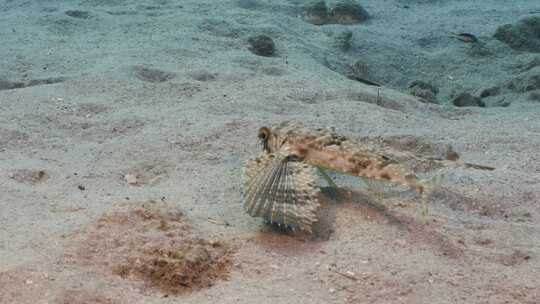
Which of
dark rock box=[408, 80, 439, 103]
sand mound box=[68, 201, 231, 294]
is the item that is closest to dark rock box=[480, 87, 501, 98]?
dark rock box=[408, 80, 439, 103]

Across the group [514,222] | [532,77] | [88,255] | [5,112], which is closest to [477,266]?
[514,222]

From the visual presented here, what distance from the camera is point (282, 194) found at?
330cm

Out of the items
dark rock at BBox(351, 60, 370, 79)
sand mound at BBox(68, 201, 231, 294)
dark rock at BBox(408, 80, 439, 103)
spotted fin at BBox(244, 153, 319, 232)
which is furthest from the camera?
dark rock at BBox(351, 60, 370, 79)

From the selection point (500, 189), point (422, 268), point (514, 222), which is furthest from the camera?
point (500, 189)

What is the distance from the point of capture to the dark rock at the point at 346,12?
10.7 metres

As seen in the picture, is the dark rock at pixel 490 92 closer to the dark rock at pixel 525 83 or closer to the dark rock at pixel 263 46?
the dark rock at pixel 525 83

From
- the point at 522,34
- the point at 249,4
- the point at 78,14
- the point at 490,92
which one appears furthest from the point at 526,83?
the point at 78,14

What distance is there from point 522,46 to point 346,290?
26.4ft

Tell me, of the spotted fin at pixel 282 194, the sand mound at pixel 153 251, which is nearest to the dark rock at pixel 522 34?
the spotted fin at pixel 282 194

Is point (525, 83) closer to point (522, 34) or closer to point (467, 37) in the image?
point (467, 37)

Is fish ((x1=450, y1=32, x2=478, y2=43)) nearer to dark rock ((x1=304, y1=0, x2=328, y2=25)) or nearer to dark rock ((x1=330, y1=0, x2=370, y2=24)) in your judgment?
dark rock ((x1=330, y1=0, x2=370, y2=24))

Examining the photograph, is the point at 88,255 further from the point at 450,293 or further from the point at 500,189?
the point at 500,189

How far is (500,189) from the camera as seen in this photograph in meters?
3.93

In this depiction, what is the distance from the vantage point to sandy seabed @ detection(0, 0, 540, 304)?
286 cm
